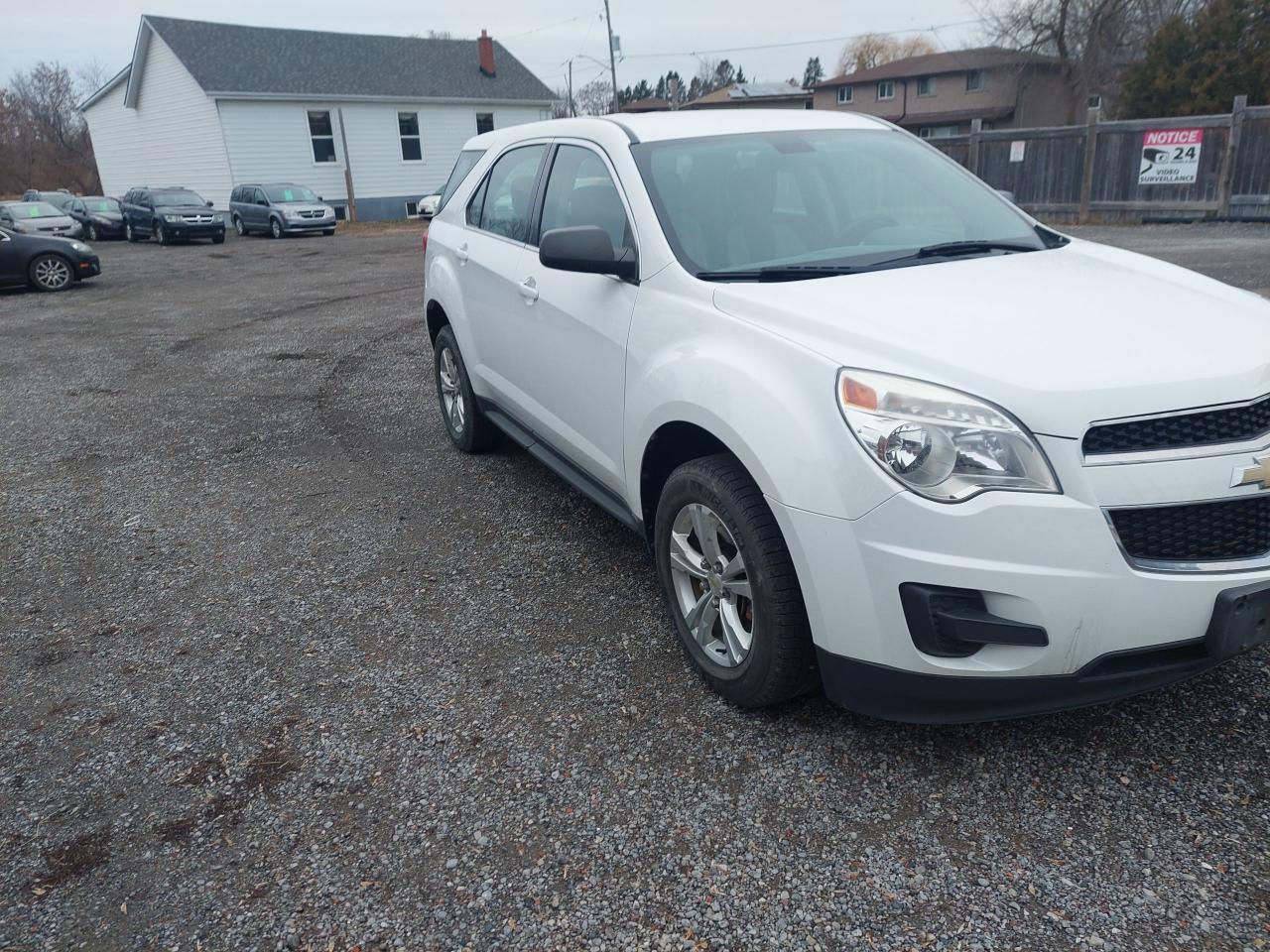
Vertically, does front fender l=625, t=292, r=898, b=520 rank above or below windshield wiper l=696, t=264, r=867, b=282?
below

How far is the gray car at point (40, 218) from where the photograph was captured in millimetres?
23469

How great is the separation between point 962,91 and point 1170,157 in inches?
1507

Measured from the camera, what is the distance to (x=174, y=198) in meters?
26.9

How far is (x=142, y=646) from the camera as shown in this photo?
372 centimetres

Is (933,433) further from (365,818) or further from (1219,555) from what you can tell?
(365,818)

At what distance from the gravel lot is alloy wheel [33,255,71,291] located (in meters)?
14.0

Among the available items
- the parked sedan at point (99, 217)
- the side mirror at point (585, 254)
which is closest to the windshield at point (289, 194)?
the parked sedan at point (99, 217)

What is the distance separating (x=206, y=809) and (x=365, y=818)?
1.63ft

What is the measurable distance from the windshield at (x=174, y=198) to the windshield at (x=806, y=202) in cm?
2729

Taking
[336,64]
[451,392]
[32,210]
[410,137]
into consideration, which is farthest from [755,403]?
[336,64]

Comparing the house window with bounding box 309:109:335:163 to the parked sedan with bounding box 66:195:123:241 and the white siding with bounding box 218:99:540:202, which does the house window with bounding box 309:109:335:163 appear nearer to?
the white siding with bounding box 218:99:540:202

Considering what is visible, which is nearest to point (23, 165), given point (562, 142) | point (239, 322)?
point (239, 322)

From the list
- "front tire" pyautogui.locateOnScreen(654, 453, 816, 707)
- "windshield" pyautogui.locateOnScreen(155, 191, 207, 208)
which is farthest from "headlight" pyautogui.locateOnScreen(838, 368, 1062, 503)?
"windshield" pyautogui.locateOnScreen(155, 191, 207, 208)

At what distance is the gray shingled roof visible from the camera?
32.5 meters
